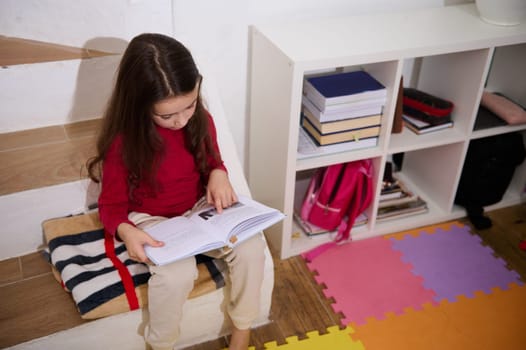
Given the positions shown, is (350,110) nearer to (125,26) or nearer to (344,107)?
(344,107)

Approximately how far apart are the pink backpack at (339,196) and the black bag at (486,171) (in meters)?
0.42

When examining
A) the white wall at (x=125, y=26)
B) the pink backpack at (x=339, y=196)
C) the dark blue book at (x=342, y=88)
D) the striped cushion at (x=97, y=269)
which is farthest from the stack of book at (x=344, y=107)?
the striped cushion at (x=97, y=269)

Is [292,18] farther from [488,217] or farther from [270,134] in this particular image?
[488,217]

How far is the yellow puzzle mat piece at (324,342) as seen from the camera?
1554mm

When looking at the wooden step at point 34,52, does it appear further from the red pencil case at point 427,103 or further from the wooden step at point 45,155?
the red pencil case at point 427,103

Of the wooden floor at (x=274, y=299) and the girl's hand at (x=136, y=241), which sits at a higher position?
the girl's hand at (x=136, y=241)

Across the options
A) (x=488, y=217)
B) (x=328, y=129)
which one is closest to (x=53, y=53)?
(x=328, y=129)

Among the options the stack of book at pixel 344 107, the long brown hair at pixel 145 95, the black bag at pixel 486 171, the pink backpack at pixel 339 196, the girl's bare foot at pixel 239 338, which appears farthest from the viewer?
the black bag at pixel 486 171

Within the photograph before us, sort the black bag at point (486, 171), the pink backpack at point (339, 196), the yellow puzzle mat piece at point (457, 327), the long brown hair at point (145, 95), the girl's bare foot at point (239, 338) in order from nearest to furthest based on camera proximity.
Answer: the long brown hair at point (145, 95) < the girl's bare foot at point (239, 338) < the yellow puzzle mat piece at point (457, 327) < the pink backpack at point (339, 196) < the black bag at point (486, 171)

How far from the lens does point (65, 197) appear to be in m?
1.55

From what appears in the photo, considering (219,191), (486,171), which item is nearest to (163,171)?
(219,191)

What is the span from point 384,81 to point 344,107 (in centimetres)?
16

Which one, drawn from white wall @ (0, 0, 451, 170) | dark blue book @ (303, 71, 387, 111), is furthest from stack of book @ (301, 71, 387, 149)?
white wall @ (0, 0, 451, 170)

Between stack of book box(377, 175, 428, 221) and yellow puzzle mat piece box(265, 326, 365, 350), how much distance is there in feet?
1.81
